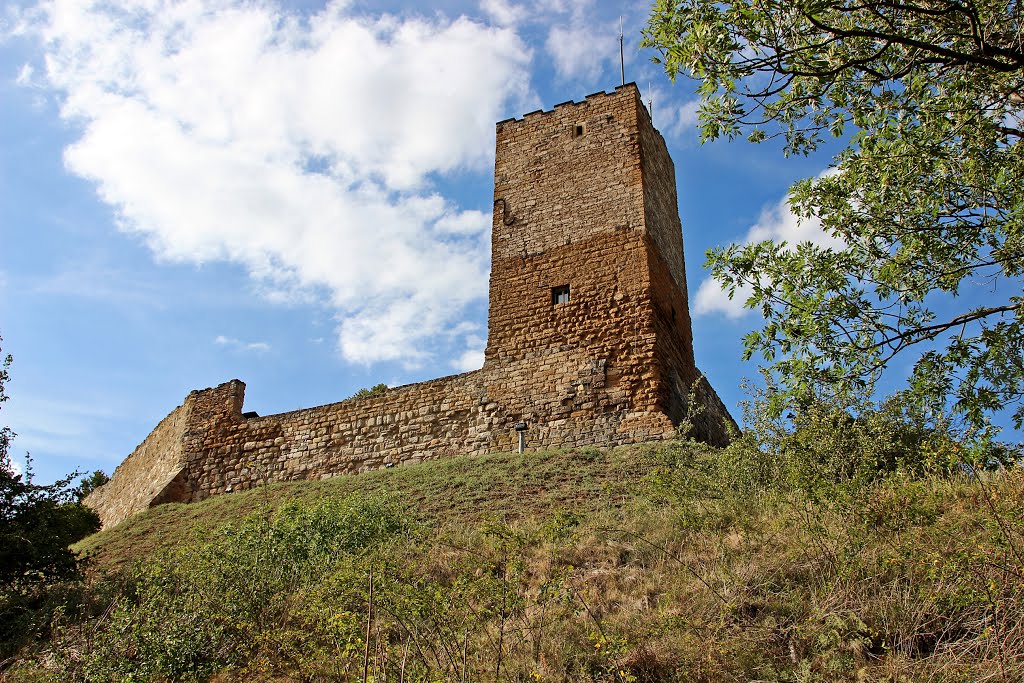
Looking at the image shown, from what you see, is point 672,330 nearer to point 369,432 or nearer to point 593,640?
point 369,432

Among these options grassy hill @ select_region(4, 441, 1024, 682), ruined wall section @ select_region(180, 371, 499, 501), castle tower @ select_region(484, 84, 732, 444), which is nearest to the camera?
grassy hill @ select_region(4, 441, 1024, 682)

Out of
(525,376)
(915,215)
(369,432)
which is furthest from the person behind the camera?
(369,432)

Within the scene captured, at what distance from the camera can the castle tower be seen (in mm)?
13320

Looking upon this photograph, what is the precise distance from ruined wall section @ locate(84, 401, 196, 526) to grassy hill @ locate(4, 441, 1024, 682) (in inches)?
285

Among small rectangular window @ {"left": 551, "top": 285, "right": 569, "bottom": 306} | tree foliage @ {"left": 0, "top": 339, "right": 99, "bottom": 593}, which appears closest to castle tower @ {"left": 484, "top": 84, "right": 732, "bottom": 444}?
small rectangular window @ {"left": 551, "top": 285, "right": 569, "bottom": 306}

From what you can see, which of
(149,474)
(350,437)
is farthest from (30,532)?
(149,474)

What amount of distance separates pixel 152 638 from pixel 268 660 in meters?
1.20

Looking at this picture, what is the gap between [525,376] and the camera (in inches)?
553

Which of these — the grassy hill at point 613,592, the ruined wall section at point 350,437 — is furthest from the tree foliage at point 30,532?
the ruined wall section at point 350,437

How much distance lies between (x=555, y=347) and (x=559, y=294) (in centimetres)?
108

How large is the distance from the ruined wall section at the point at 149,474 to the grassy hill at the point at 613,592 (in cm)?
723

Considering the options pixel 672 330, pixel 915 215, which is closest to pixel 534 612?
pixel 915 215

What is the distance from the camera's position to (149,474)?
1858 cm

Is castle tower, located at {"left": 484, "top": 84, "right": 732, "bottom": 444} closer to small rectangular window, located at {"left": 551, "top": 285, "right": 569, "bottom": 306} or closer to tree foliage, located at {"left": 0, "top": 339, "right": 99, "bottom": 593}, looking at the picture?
small rectangular window, located at {"left": 551, "top": 285, "right": 569, "bottom": 306}
